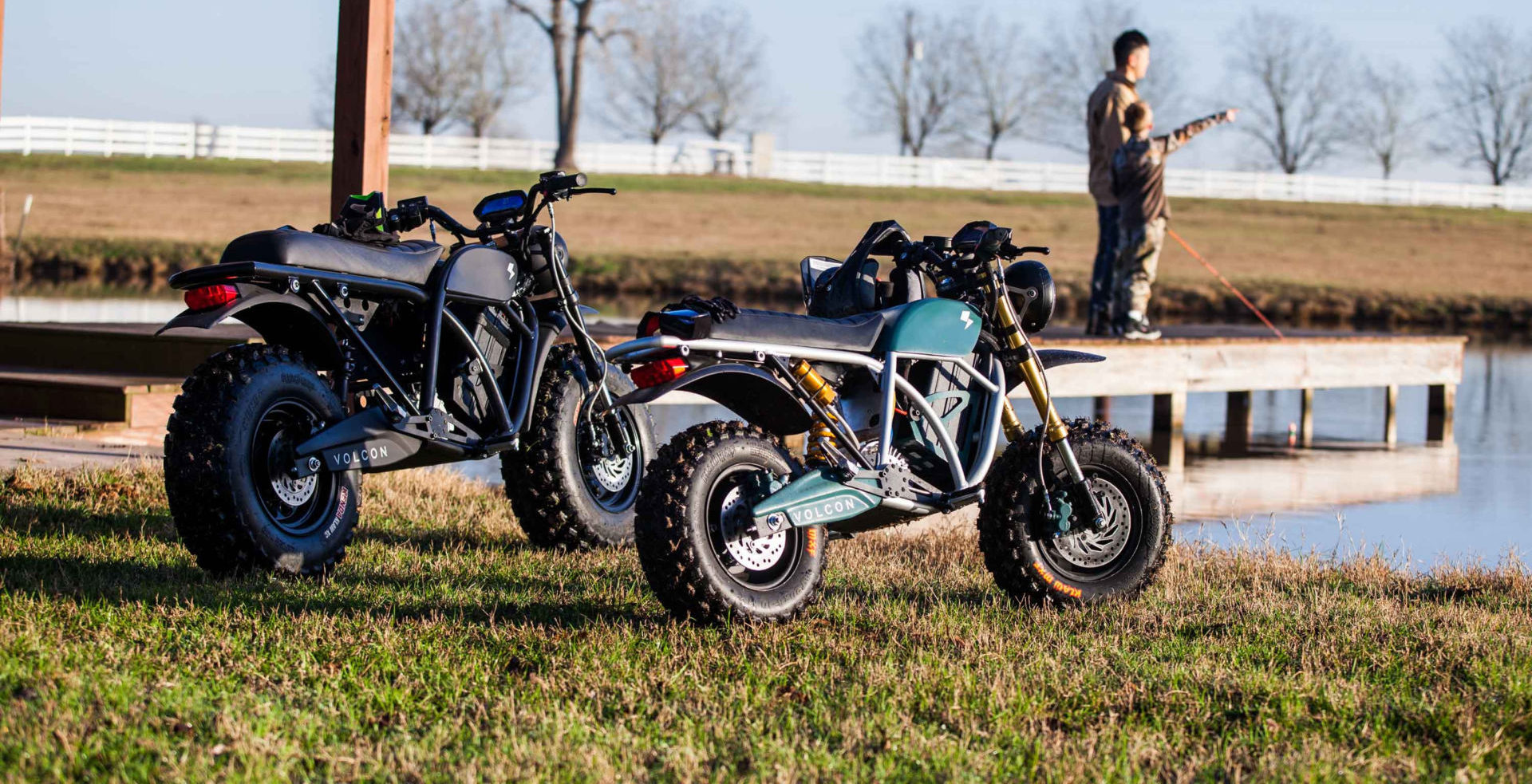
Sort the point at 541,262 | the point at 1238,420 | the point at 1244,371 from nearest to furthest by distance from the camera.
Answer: the point at 541,262, the point at 1244,371, the point at 1238,420

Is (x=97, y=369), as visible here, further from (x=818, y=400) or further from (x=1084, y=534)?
(x=1084, y=534)

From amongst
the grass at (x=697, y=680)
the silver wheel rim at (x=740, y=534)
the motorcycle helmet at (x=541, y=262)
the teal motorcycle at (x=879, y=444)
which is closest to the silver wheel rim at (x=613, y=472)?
the grass at (x=697, y=680)

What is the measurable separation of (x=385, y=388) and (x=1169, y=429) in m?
9.83

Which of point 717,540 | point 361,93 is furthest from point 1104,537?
point 361,93

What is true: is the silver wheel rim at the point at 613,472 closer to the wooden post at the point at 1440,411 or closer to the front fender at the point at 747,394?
the front fender at the point at 747,394

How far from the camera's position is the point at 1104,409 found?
16.5m

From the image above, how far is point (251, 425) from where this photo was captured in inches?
205

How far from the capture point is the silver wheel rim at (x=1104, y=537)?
552 centimetres

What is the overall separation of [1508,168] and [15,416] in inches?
2772

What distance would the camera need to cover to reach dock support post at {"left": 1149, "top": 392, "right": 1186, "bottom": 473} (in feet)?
45.0

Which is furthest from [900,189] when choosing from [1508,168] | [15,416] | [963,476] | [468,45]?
[963,476]

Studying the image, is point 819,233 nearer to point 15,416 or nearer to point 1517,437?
point 1517,437

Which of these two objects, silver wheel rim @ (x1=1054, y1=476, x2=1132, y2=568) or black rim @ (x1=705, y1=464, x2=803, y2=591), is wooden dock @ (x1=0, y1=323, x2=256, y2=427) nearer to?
black rim @ (x1=705, y1=464, x2=803, y2=591)

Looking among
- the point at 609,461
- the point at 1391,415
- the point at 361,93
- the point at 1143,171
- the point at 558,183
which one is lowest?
the point at 1391,415
